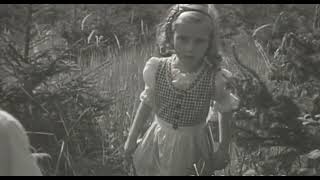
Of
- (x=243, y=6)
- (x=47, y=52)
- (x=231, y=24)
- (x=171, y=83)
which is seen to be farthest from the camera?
(x=243, y=6)

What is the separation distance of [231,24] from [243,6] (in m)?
1.48

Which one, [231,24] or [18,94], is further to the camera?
[231,24]

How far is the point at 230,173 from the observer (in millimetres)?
2818

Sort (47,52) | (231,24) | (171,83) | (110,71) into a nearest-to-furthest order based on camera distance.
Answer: (171,83), (47,52), (110,71), (231,24)

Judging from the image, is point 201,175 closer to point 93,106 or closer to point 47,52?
point 93,106

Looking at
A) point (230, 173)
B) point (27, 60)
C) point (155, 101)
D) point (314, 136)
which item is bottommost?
point (230, 173)

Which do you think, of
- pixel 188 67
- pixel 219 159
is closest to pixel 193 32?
pixel 188 67

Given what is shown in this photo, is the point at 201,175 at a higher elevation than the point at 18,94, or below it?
below

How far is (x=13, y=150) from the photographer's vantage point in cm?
154

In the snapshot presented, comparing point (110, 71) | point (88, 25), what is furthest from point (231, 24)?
point (110, 71)

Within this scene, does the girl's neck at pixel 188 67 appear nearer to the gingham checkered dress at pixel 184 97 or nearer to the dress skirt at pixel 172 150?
the gingham checkered dress at pixel 184 97

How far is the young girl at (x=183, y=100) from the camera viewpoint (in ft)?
8.53

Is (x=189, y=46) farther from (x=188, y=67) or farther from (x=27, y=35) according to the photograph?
(x=27, y=35)

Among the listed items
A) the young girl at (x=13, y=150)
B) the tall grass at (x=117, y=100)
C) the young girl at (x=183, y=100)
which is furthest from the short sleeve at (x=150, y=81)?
the young girl at (x=13, y=150)
